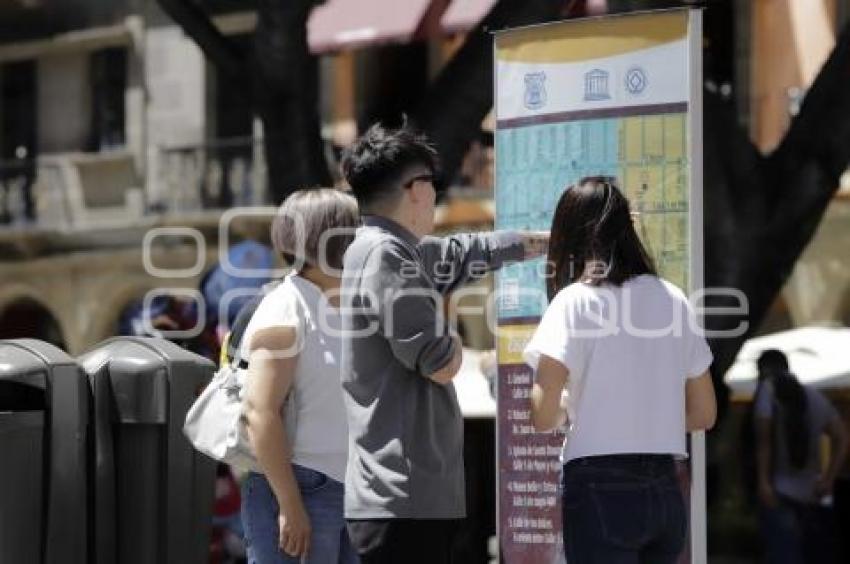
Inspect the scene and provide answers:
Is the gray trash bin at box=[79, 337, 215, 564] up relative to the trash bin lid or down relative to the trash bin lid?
down

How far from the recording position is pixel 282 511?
21.6 ft

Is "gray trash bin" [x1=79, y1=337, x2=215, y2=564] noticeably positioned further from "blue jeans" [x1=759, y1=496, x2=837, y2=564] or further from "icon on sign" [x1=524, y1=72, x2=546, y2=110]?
"blue jeans" [x1=759, y1=496, x2=837, y2=564]

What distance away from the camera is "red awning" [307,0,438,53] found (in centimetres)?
2433

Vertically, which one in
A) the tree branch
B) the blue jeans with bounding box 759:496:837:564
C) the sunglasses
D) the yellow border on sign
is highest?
the tree branch

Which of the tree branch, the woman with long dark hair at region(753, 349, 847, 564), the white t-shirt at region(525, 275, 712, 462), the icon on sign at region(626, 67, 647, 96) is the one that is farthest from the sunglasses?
the woman with long dark hair at region(753, 349, 847, 564)

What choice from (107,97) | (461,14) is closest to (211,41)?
(461,14)

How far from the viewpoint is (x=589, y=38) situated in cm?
808

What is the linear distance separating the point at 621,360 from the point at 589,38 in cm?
222

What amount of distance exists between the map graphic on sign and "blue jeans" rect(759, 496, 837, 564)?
568 cm

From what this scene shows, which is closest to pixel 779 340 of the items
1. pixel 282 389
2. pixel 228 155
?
pixel 282 389

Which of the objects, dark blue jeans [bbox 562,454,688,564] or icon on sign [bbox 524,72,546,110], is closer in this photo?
dark blue jeans [bbox 562,454,688,564]

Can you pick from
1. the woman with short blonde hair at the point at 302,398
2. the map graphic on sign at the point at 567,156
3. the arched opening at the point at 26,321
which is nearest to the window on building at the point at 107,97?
the arched opening at the point at 26,321

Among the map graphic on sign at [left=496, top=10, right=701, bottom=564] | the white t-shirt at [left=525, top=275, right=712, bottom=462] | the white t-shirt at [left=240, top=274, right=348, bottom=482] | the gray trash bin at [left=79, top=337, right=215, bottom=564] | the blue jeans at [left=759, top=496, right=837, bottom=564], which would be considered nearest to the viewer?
the white t-shirt at [left=525, top=275, right=712, bottom=462]

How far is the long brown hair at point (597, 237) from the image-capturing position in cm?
621
